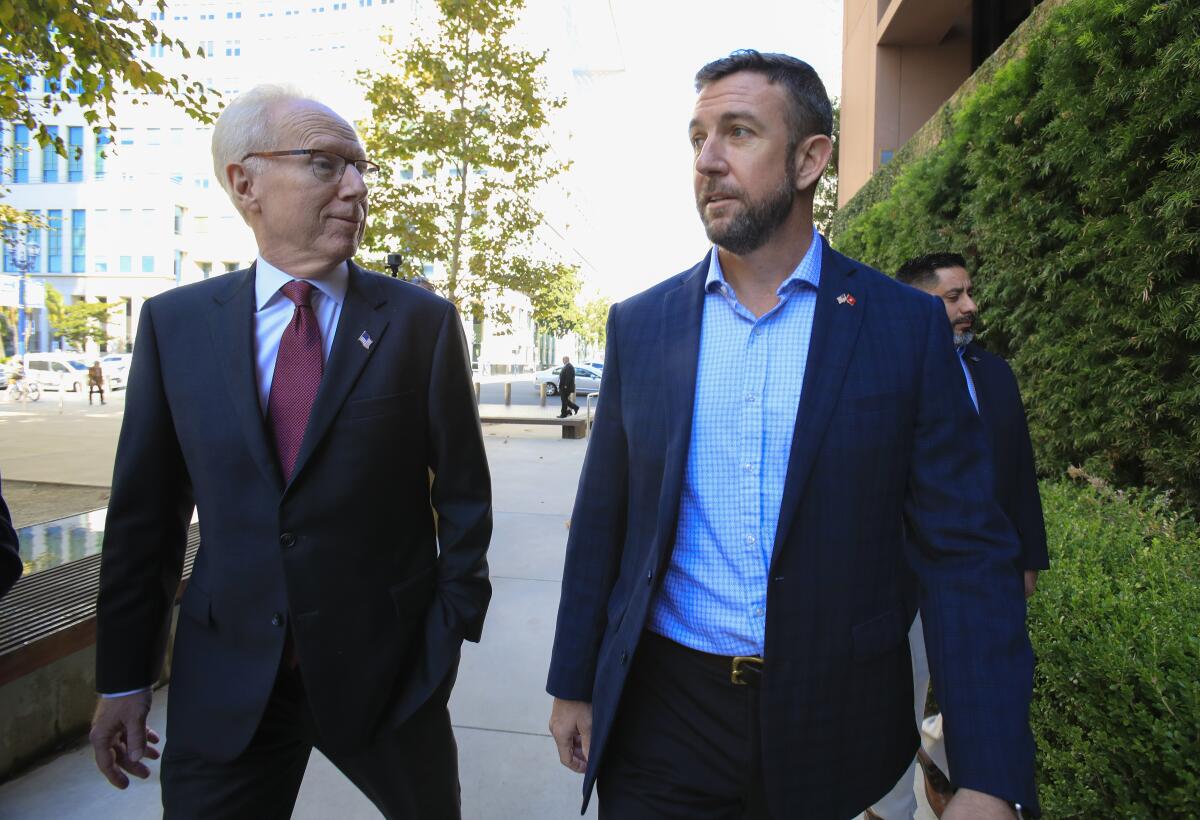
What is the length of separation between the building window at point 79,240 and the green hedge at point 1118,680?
66.8m

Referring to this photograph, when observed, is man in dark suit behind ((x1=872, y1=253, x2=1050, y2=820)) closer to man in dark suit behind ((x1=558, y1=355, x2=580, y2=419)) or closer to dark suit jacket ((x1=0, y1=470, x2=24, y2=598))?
dark suit jacket ((x1=0, y1=470, x2=24, y2=598))

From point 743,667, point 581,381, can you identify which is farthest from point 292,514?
point 581,381

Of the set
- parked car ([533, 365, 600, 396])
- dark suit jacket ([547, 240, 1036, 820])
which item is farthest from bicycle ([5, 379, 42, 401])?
dark suit jacket ([547, 240, 1036, 820])

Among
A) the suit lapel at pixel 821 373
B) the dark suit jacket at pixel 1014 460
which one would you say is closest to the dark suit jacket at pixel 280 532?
the suit lapel at pixel 821 373

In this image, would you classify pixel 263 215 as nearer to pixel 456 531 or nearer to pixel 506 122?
pixel 456 531

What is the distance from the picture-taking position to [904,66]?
44.1 feet

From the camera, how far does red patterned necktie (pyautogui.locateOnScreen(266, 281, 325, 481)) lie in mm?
1805

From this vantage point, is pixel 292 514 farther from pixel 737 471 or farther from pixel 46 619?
pixel 46 619

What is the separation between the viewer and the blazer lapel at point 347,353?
1.75m

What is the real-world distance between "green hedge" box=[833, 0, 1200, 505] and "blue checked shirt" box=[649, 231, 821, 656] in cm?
315

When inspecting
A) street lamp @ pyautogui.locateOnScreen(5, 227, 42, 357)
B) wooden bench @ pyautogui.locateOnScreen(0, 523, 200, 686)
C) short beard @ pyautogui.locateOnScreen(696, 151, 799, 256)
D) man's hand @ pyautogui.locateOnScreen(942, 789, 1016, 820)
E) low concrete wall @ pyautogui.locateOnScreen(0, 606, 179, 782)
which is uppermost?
street lamp @ pyautogui.locateOnScreen(5, 227, 42, 357)

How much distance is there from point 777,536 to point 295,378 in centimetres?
115

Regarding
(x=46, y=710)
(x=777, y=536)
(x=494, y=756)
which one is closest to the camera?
(x=777, y=536)

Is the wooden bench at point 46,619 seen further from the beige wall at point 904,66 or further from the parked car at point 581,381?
Result: the parked car at point 581,381
